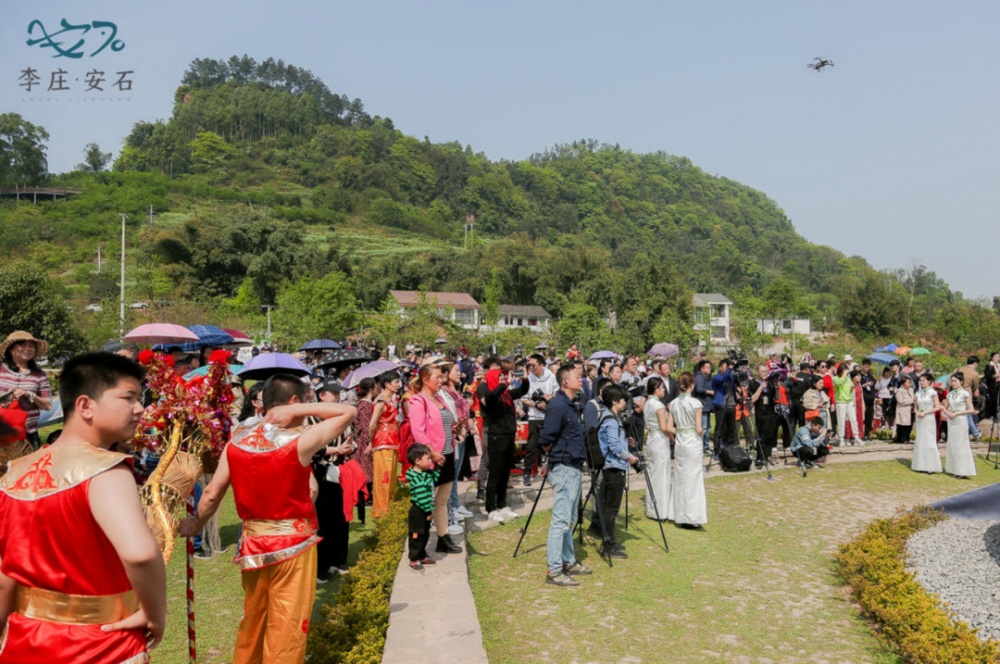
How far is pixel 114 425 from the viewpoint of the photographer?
2398 millimetres

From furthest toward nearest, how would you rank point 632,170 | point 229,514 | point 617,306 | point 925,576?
point 632,170
point 617,306
point 229,514
point 925,576

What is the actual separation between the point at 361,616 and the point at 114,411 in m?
3.11

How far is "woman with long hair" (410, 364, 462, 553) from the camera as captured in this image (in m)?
6.85

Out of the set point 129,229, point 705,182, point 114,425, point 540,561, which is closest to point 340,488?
point 540,561

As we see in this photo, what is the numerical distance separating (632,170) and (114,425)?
7261 inches

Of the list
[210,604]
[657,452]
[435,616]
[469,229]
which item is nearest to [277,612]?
[435,616]

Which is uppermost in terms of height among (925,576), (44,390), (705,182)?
(705,182)

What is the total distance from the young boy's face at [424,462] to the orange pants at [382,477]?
5.56 ft

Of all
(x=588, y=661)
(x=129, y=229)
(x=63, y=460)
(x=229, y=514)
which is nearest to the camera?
(x=63, y=460)

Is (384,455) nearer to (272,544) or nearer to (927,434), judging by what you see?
(272,544)

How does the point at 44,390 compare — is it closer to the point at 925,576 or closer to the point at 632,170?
the point at 925,576

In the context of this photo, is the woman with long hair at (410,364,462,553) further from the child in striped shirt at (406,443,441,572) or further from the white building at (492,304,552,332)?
the white building at (492,304,552,332)

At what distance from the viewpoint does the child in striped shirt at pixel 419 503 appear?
6.32 m

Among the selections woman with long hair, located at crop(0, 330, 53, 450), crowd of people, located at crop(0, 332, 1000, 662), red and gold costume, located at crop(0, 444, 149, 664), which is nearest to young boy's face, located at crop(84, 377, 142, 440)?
crowd of people, located at crop(0, 332, 1000, 662)
